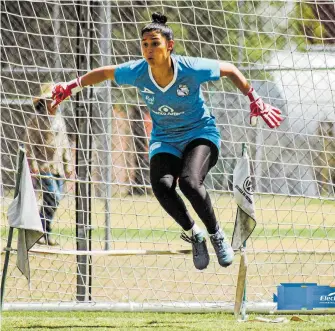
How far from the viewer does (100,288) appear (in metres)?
8.90

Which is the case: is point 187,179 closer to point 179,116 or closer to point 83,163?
point 179,116

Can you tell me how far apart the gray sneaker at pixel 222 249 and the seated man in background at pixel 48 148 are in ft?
7.31

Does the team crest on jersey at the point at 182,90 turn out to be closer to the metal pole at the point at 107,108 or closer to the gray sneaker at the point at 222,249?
the gray sneaker at the point at 222,249

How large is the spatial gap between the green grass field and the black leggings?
0.75 metres

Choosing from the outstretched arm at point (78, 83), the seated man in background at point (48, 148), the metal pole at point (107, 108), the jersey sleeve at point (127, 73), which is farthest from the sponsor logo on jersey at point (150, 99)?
the seated man in background at point (48, 148)

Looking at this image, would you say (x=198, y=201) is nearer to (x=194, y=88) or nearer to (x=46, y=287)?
(x=194, y=88)

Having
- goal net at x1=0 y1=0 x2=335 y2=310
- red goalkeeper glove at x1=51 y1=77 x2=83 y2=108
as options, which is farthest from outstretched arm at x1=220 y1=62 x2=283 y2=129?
goal net at x1=0 y1=0 x2=335 y2=310

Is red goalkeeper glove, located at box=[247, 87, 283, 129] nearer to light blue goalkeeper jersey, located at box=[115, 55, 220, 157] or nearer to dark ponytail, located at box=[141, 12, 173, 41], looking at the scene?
light blue goalkeeper jersey, located at box=[115, 55, 220, 157]

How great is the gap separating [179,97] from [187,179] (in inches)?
24.6

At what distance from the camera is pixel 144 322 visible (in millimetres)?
7258

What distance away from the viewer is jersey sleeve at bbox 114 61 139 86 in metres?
6.81

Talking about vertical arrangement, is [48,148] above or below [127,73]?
above

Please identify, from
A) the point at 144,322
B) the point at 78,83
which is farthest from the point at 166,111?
the point at 144,322

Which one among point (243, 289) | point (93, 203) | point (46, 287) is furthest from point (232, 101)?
point (243, 289)
